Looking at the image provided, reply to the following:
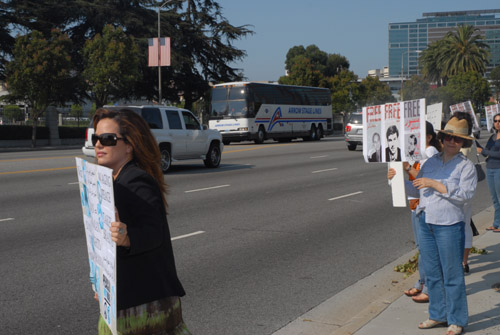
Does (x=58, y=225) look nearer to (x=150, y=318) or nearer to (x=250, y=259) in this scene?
(x=250, y=259)

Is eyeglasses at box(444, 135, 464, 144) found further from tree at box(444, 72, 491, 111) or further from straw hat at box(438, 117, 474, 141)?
tree at box(444, 72, 491, 111)

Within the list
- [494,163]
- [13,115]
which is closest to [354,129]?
[494,163]

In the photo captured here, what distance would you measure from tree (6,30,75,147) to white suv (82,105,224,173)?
57.6 feet

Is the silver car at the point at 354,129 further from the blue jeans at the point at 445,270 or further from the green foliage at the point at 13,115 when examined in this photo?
the blue jeans at the point at 445,270

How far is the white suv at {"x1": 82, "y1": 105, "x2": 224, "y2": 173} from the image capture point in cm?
1830

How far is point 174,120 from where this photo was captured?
19.0 m

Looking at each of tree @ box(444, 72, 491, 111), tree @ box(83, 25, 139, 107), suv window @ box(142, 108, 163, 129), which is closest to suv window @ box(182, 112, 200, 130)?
suv window @ box(142, 108, 163, 129)

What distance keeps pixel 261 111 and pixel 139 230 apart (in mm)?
34969

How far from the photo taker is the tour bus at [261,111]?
119 feet

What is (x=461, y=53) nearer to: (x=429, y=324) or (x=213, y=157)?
(x=213, y=157)

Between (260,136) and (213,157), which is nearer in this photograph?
(213,157)

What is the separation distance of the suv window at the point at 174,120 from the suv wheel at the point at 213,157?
5.24 ft

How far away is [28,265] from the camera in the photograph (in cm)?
717

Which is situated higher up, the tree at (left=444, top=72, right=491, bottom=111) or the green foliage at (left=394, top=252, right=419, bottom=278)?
the tree at (left=444, top=72, right=491, bottom=111)
